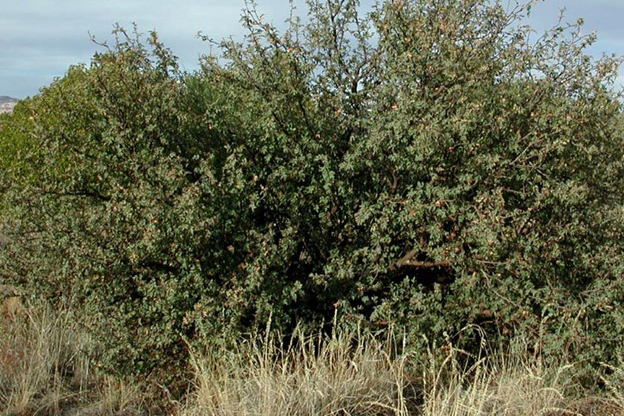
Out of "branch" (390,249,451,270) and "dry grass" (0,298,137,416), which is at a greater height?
"branch" (390,249,451,270)

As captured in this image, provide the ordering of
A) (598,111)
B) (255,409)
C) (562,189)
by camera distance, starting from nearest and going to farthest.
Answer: (255,409) → (562,189) → (598,111)

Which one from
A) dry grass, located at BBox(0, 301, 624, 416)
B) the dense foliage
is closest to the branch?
the dense foliage

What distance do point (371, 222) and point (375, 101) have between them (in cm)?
92

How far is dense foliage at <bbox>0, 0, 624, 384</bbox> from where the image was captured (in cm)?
514

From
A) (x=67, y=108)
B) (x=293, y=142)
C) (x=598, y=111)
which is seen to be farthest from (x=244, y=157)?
(x=598, y=111)

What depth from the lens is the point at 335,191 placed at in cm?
549

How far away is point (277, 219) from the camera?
5586 millimetres

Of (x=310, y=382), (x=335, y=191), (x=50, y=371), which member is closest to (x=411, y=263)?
(x=335, y=191)

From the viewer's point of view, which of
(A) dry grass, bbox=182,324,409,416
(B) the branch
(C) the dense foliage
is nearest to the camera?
(A) dry grass, bbox=182,324,409,416

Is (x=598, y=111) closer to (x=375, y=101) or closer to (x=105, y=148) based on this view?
(x=375, y=101)

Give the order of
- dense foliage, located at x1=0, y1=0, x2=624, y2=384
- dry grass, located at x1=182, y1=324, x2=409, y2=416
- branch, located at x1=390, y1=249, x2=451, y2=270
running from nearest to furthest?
dry grass, located at x1=182, y1=324, x2=409, y2=416, dense foliage, located at x1=0, y1=0, x2=624, y2=384, branch, located at x1=390, y1=249, x2=451, y2=270

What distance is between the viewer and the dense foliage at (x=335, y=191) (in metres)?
5.14

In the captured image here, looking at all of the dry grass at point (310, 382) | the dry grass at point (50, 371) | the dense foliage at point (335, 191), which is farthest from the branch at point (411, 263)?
the dry grass at point (50, 371)

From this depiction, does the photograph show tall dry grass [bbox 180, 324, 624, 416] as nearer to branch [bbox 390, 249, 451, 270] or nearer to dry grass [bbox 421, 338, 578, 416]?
dry grass [bbox 421, 338, 578, 416]
